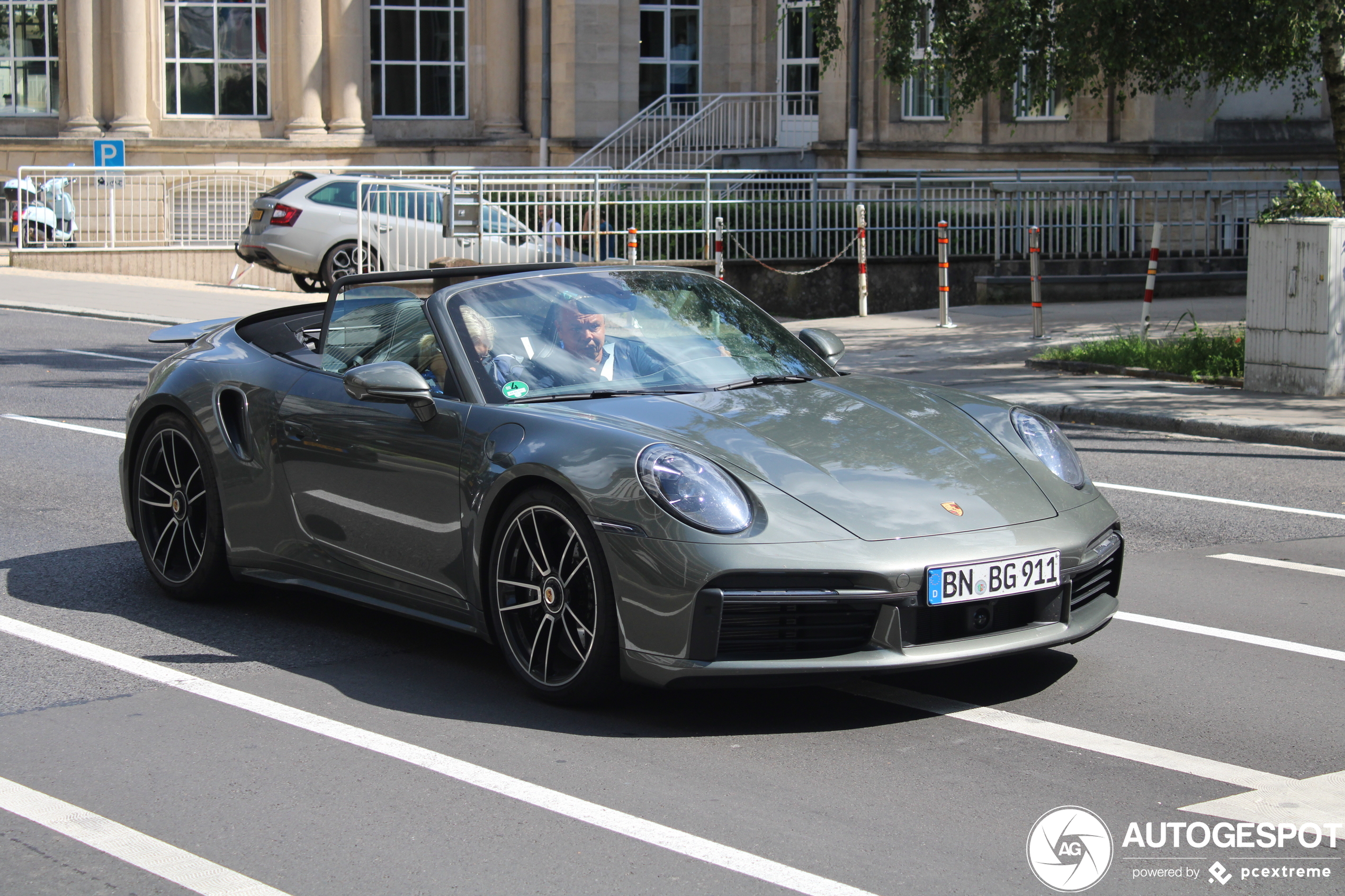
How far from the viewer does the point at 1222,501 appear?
9.14 m

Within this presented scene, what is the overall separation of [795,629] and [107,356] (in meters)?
13.7

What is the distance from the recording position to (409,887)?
12.3 ft

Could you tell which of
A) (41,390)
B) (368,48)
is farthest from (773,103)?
(41,390)

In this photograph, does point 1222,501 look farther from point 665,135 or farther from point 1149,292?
point 665,135

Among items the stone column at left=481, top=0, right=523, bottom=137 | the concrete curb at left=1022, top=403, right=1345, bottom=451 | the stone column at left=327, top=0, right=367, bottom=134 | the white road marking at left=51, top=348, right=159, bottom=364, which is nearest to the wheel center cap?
the concrete curb at left=1022, top=403, right=1345, bottom=451

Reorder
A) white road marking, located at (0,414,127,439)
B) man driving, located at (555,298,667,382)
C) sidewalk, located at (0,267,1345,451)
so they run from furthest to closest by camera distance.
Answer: sidewalk, located at (0,267,1345,451) → white road marking, located at (0,414,127,439) → man driving, located at (555,298,667,382)

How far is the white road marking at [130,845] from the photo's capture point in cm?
378

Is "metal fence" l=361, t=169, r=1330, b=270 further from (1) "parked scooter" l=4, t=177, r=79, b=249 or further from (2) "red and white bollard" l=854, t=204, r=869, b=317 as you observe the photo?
(1) "parked scooter" l=4, t=177, r=79, b=249

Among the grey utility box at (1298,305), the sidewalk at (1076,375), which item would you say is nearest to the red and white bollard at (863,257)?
the sidewalk at (1076,375)

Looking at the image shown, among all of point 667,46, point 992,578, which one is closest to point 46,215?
point 667,46

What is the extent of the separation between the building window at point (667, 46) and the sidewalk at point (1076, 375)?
1587cm

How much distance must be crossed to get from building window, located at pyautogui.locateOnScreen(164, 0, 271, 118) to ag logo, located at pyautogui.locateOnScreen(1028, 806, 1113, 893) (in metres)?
33.8

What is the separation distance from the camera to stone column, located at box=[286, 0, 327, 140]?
114ft

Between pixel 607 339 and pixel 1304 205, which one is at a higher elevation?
pixel 1304 205
